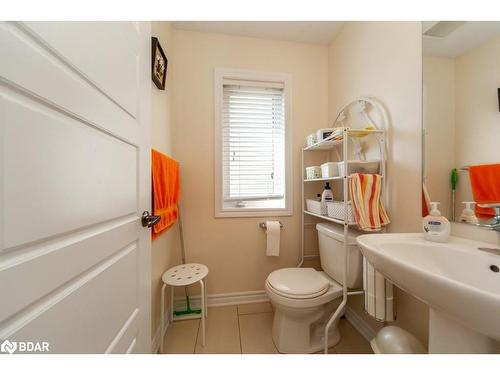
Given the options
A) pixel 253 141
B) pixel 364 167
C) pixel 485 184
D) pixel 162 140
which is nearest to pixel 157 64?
pixel 162 140

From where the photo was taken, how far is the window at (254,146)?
5.38ft

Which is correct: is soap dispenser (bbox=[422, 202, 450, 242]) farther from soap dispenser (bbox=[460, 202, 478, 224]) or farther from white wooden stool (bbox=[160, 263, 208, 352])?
white wooden stool (bbox=[160, 263, 208, 352])

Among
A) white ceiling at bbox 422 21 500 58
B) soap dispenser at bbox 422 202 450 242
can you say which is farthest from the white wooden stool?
white ceiling at bbox 422 21 500 58

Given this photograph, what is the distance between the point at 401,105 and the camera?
104 centimetres

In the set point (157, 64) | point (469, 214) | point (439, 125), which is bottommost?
point (469, 214)

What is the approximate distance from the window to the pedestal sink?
980 mm

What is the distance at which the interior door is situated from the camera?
33 cm

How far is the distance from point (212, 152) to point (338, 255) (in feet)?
3.92

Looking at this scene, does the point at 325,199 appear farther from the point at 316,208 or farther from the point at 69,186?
the point at 69,186

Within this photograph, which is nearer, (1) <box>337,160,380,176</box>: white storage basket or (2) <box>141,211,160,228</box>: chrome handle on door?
(2) <box>141,211,160,228</box>: chrome handle on door

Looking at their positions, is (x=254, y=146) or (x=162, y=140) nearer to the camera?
(x=162, y=140)

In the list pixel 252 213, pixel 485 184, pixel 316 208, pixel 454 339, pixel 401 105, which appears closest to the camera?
pixel 454 339

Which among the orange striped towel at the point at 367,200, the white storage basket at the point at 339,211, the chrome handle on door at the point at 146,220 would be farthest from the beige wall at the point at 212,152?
the chrome handle on door at the point at 146,220
